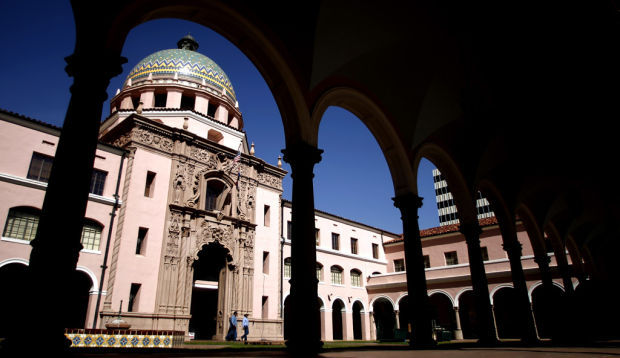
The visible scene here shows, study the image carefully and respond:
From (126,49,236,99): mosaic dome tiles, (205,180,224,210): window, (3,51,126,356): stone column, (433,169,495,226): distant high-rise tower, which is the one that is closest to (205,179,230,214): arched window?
(205,180,224,210): window

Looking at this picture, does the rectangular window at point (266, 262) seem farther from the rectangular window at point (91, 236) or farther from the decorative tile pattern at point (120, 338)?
the decorative tile pattern at point (120, 338)

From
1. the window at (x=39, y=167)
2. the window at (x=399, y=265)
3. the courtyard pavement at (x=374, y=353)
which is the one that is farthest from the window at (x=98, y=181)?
the window at (x=399, y=265)

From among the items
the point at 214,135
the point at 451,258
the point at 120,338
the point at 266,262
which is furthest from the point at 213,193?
the point at 451,258

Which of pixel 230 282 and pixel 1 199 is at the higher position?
pixel 1 199

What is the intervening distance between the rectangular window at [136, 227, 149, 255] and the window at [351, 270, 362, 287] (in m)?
18.7

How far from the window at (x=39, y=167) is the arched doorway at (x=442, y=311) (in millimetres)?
26625

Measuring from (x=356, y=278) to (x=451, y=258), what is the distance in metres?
8.16

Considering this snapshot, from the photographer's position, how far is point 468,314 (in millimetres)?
29609

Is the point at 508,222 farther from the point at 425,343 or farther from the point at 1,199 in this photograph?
the point at 1,199

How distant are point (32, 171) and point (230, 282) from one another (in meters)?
11.7

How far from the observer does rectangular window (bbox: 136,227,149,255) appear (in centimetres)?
2008

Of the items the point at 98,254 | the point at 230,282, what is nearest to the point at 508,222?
the point at 230,282

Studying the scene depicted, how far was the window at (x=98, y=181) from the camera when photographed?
63.1 ft

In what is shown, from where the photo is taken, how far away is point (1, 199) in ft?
53.3
